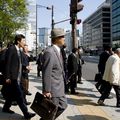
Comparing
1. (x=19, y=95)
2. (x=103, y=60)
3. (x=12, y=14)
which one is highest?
(x=12, y=14)

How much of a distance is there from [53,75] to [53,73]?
0.03 meters

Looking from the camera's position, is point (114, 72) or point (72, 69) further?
point (72, 69)

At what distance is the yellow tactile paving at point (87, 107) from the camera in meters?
9.50

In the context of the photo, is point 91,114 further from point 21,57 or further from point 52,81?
point 52,81

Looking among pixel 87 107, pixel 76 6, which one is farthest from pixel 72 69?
pixel 87 107

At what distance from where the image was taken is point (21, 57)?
886cm

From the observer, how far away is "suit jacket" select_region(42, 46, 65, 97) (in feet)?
19.5

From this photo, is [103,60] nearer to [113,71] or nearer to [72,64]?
[72,64]

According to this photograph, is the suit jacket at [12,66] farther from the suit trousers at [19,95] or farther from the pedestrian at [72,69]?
the pedestrian at [72,69]

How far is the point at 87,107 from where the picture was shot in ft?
35.1

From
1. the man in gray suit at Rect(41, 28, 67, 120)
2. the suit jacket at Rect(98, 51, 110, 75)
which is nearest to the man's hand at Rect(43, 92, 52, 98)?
the man in gray suit at Rect(41, 28, 67, 120)

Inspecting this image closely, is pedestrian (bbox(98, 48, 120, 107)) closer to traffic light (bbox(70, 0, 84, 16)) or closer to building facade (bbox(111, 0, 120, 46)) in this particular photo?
traffic light (bbox(70, 0, 84, 16))

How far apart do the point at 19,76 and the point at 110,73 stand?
9.32ft

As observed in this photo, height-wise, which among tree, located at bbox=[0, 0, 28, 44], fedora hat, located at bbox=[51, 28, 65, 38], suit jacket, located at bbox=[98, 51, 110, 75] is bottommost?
suit jacket, located at bbox=[98, 51, 110, 75]
